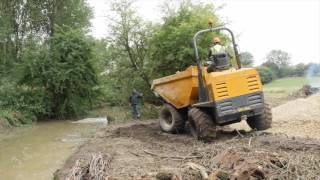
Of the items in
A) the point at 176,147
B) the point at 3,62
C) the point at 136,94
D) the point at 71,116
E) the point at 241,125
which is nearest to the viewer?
the point at 176,147

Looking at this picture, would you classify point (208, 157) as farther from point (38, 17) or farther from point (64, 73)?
point (38, 17)

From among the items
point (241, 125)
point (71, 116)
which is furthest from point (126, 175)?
point (71, 116)

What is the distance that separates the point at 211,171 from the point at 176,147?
3.66m

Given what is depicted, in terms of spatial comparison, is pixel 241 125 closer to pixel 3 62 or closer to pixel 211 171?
pixel 211 171

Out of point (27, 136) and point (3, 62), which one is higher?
point (3, 62)

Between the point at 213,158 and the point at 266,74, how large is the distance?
92.1ft

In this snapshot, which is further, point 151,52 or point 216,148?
point 151,52

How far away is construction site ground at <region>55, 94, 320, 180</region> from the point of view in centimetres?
704

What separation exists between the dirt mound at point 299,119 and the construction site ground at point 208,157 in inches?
0.9

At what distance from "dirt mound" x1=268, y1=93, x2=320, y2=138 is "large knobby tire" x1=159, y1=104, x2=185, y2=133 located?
230 cm

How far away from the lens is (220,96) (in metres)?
11.1

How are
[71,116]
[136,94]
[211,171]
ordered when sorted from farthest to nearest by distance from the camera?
[71,116] < [136,94] < [211,171]

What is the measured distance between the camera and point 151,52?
21.7 m

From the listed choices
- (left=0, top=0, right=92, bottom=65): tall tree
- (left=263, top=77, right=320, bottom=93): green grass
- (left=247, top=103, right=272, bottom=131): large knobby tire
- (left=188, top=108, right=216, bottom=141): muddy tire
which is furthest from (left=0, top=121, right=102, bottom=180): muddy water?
(left=263, top=77, right=320, bottom=93): green grass
